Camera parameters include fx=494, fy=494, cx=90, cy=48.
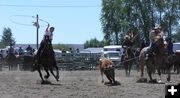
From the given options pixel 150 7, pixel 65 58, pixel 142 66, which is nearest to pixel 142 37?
pixel 150 7

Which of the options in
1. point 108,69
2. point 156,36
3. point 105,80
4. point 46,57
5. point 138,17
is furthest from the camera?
point 138,17

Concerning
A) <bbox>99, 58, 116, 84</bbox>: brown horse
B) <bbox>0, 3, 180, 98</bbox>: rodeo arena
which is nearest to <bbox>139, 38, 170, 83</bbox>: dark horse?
<bbox>0, 3, 180, 98</bbox>: rodeo arena

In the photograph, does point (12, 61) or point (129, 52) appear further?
point (12, 61)

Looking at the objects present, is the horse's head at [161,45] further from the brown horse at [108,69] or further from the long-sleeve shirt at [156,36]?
the brown horse at [108,69]

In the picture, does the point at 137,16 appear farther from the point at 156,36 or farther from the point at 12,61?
the point at 156,36

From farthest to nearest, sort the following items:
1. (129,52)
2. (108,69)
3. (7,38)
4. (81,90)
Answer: (7,38) → (129,52) → (108,69) → (81,90)

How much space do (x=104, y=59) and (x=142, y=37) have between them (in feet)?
208

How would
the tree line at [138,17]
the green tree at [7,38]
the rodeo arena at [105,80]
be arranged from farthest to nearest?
the green tree at [7,38], the tree line at [138,17], the rodeo arena at [105,80]

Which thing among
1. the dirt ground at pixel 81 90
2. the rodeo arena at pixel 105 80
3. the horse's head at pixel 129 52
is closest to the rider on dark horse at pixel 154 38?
the rodeo arena at pixel 105 80

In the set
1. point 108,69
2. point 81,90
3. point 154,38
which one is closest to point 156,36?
point 154,38

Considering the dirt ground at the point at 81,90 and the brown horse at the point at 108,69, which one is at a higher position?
the brown horse at the point at 108,69

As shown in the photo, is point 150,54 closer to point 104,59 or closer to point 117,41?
point 104,59

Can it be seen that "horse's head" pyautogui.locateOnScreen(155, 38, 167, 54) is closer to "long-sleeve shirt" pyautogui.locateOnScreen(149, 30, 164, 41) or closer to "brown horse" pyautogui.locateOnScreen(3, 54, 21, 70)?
"long-sleeve shirt" pyautogui.locateOnScreen(149, 30, 164, 41)

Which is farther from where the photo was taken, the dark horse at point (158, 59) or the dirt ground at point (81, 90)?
the dark horse at point (158, 59)
